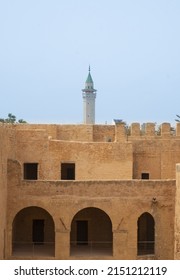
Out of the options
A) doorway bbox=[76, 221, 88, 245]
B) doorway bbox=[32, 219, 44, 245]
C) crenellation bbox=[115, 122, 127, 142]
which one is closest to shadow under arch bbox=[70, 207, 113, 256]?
doorway bbox=[76, 221, 88, 245]

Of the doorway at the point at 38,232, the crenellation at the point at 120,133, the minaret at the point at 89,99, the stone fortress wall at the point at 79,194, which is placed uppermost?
the minaret at the point at 89,99

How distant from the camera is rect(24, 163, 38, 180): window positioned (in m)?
34.8

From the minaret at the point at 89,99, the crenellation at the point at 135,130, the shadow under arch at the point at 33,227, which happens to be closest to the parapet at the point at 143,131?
the crenellation at the point at 135,130

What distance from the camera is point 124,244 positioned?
29.7 m

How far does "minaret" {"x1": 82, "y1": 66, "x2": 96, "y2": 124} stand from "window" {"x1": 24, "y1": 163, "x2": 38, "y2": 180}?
4511 cm

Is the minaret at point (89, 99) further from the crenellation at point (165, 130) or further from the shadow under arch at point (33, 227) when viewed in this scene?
the shadow under arch at point (33, 227)

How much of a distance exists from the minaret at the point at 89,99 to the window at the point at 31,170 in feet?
148

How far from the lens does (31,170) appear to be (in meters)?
35.2

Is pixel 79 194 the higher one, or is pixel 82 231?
pixel 79 194

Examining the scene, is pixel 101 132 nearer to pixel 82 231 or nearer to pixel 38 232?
pixel 82 231

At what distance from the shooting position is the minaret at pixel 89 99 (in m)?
81.8

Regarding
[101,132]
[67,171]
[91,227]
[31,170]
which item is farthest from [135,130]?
[91,227]

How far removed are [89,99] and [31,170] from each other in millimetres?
48641
